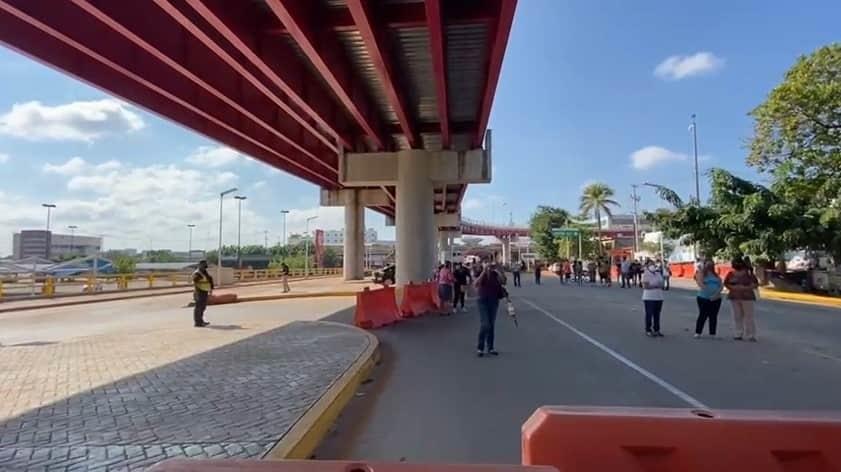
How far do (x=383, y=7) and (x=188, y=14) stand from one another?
3706 millimetres

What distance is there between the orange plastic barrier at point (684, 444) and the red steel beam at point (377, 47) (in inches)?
341

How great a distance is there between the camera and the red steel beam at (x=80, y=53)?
10.9 metres

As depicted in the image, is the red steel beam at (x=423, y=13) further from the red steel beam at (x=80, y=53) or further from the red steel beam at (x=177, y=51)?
the red steel beam at (x=80, y=53)

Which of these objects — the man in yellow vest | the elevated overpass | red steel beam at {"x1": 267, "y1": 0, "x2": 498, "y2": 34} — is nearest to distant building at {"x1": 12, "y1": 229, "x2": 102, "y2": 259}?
the elevated overpass

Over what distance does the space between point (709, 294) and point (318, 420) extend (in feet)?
31.0

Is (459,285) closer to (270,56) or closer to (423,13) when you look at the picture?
(270,56)

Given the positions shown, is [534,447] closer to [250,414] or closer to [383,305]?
[250,414]

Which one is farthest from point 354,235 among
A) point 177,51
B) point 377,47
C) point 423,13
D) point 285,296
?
point 423,13

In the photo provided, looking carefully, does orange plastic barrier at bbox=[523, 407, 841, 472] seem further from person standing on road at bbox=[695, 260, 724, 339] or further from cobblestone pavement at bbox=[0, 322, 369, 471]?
person standing on road at bbox=[695, 260, 724, 339]

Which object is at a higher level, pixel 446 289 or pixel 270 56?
pixel 270 56

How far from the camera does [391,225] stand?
78938 mm

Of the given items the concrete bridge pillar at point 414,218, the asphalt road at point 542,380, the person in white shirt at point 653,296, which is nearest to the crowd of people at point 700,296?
the person in white shirt at point 653,296

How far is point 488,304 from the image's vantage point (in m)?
10.6

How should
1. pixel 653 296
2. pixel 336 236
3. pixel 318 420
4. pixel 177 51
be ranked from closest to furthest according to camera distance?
pixel 318 420 < pixel 653 296 < pixel 177 51 < pixel 336 236
